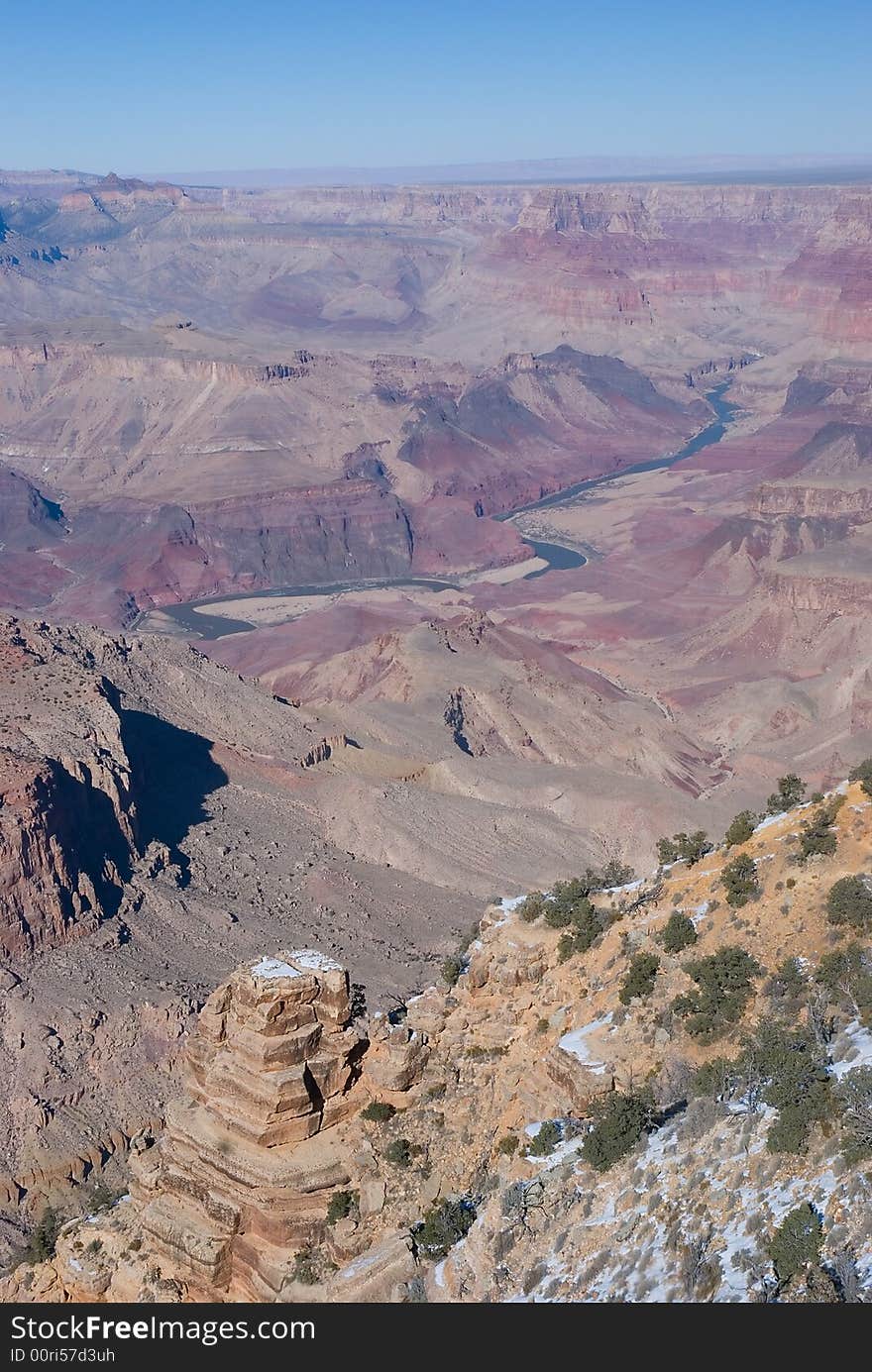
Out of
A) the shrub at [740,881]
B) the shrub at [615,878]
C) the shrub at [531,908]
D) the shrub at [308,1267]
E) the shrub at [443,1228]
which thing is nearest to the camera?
the shrub at [443,1228]

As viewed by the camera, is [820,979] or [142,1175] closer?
[820,979]

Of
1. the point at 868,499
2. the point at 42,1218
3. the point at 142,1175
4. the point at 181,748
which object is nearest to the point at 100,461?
the point at 868,499

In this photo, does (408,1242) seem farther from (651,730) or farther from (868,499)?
(868,499)

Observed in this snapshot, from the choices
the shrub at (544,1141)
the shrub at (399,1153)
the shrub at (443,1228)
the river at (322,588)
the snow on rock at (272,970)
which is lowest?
the river at (322,588)

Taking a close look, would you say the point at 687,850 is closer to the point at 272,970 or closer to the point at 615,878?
the point at 615,878

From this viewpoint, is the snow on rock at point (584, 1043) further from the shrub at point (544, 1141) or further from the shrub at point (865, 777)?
the shrub at point (865, 777)

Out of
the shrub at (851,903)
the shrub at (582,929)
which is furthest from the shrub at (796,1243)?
the shrub at (582,929)

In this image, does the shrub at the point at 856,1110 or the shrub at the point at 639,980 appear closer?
the shrub at the point at 856,1110
